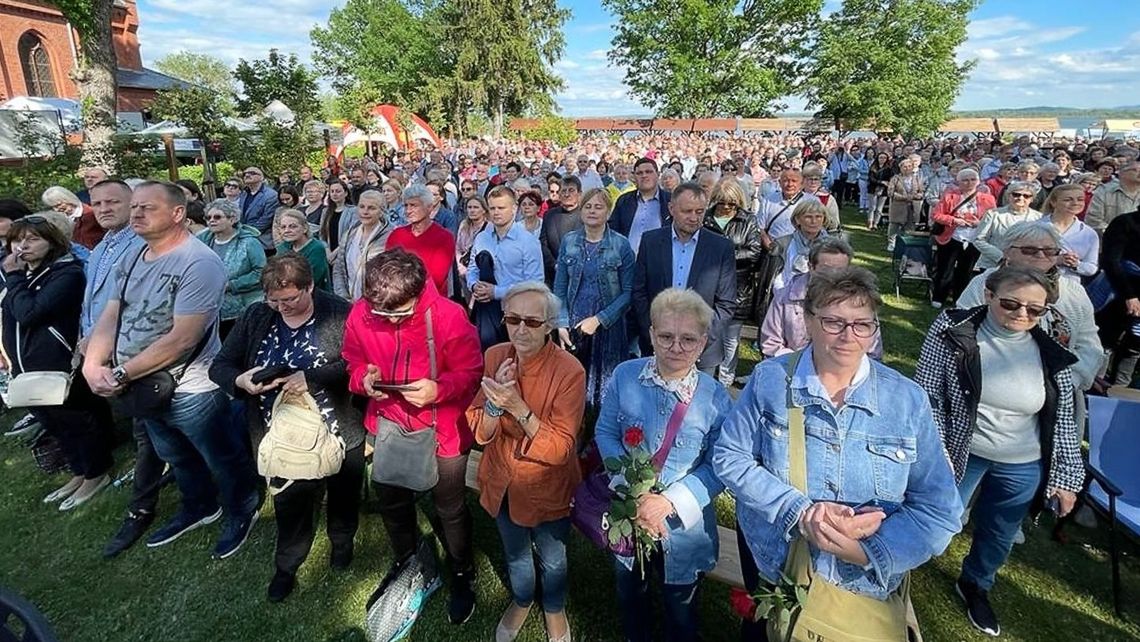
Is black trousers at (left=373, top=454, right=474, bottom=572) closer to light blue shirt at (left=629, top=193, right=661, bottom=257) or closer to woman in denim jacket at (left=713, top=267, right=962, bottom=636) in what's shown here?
woman in denim jacket at (left=713, top=267, right=962, bottom=636)

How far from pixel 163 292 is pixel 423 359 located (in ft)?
5.66

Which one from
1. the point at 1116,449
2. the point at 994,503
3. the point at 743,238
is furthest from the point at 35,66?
the point at 1116,449

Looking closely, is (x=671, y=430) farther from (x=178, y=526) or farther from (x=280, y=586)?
(x=178, y=526)

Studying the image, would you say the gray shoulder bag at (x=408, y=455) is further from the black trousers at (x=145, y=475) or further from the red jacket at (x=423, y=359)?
the black trousers at (x=145, y=475)

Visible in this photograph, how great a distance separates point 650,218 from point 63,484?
5617 millimetres

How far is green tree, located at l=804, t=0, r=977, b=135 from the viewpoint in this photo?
31297 millimetres

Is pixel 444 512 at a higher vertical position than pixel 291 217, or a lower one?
lower

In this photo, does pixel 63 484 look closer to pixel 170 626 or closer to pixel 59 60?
pixel 170 626

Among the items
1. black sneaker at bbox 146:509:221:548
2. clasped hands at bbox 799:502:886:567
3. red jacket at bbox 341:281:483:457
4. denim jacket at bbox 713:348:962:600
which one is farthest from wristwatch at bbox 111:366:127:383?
clasped hands at bbox 799:502:886:567

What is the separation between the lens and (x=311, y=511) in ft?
10.6

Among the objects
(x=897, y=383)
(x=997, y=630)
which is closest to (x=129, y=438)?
(x=897, y=383)

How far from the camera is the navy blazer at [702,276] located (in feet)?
12.3

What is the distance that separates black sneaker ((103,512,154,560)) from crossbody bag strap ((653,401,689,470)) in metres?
3.75

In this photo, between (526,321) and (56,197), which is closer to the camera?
(526,321)
